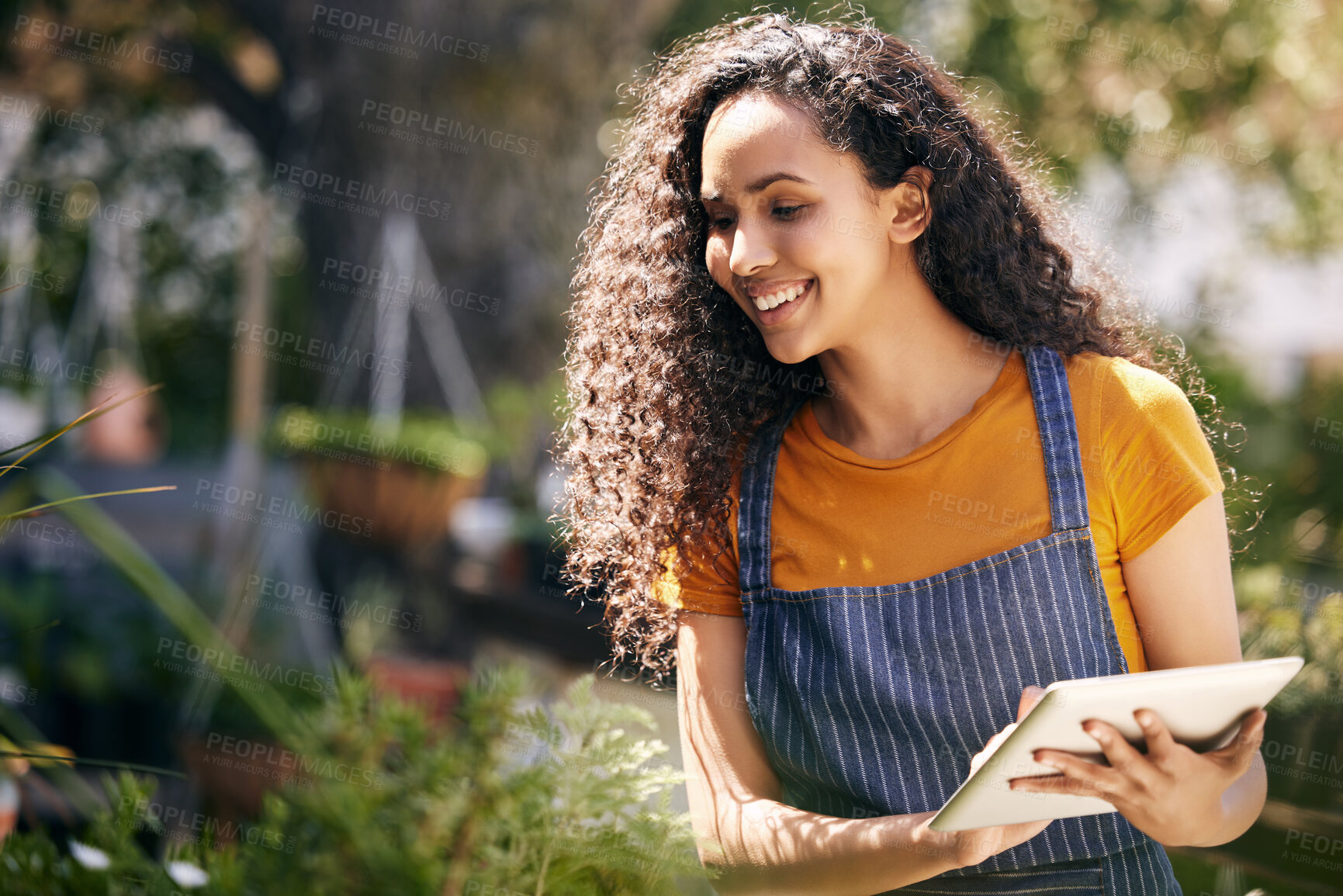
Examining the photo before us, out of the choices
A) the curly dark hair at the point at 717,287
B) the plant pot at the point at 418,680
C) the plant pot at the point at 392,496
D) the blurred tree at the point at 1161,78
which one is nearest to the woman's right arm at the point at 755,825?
the curly dark hair at the point at 717,287

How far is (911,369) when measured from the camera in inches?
57.0

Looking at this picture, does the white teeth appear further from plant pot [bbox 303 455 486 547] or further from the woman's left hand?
plant pot [bbox 303 455 486 547]

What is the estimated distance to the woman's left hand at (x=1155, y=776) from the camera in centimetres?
103

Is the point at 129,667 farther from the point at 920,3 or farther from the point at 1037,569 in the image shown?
the point at 920,3

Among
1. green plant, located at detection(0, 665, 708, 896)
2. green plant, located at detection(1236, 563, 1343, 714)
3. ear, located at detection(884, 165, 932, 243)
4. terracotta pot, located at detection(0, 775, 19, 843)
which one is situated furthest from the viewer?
green plant, located at detection(1236, 563, 1343, 714)

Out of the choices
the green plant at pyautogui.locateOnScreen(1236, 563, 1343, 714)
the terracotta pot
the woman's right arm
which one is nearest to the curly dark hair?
the woman's right arm

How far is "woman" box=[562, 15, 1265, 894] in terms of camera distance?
1284 millimetres

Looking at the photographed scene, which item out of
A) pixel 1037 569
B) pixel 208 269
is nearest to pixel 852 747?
pixel 1037 569

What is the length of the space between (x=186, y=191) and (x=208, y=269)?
0.94 m

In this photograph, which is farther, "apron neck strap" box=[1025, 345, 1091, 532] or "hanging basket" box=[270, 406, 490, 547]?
"hanging basket" box=[270, 406, 490, 547]

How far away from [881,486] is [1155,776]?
1.63 ft

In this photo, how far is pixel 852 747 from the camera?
137 centimetres

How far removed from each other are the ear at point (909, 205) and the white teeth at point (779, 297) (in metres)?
0.17

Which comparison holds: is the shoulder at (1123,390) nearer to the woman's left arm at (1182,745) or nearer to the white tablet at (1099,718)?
the woman's left arm at (1182,745)
